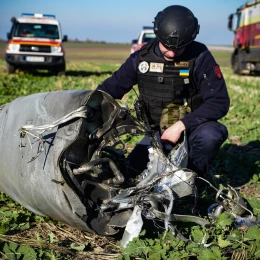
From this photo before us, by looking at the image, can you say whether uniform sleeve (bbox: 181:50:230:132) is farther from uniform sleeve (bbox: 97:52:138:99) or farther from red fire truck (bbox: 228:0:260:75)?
red fire truck (bbox: 228:0:260:75)

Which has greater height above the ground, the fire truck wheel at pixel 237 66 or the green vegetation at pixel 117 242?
the green vegetation at pixel 117 242

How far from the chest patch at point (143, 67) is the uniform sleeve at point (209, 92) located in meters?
0.35

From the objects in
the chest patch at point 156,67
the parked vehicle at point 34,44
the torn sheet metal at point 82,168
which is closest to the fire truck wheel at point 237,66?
the parked vehicle at point 34,44

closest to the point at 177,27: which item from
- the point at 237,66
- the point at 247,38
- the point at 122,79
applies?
the point at 122,79

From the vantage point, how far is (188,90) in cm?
365

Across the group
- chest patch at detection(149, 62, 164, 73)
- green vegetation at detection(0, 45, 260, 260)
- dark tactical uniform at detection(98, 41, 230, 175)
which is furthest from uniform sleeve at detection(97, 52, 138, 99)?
green vegetation at detection(0, 45, 260, 260)

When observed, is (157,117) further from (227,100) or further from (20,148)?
(20,148)

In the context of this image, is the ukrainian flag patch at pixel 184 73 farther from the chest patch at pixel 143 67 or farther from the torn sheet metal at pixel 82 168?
the torn sheet metal at pixel 82 168

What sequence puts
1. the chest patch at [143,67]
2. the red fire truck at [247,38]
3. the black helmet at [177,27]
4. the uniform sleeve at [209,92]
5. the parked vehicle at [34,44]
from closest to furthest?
1. the black helmet at [177,27]
2. the uniform sleeve at [209,92]
3. the chest patch at [143,67]
4. the parked vehicle at [34,44]
5. the red fire truck at [247,38]

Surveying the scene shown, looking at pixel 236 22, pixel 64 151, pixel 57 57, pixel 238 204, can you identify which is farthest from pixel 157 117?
pixel 236 22

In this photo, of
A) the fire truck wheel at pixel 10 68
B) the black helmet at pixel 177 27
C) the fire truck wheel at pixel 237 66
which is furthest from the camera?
the fire truck wheel at pixel 237 66

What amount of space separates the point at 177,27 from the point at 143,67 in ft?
1.40

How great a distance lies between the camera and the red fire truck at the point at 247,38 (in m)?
19.1

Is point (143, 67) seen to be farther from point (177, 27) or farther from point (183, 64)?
point (177, 27)
